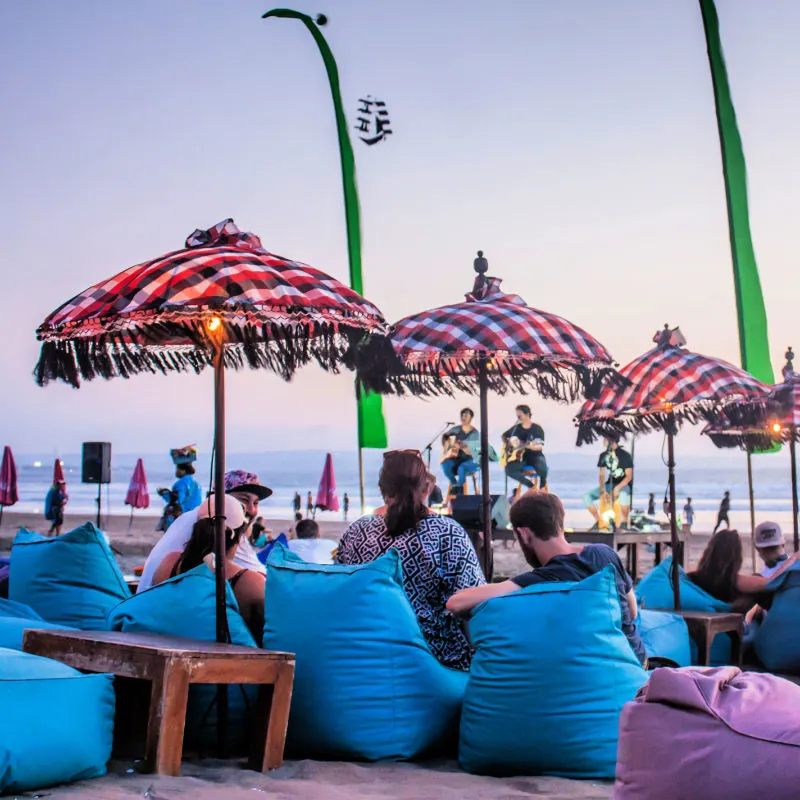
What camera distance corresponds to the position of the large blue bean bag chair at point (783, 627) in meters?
5.83

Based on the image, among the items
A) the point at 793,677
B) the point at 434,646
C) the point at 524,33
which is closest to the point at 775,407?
the point at 793,677

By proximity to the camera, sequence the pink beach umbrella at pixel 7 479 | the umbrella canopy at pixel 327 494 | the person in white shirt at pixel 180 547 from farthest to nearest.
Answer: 1. the pink beach umbrella at pixel 7 479
2. the umbrella canopy at pixel 327 494
3. the person in white shirt at pixel 180 547

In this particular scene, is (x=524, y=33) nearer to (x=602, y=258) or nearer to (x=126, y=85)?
(x=602, y=258)

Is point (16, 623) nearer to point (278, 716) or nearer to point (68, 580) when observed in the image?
point (68, 580)

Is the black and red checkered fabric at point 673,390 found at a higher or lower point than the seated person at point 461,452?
higher

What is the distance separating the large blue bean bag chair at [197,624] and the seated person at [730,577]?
127 inches

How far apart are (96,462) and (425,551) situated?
13.4m

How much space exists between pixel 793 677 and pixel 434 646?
8.60ft

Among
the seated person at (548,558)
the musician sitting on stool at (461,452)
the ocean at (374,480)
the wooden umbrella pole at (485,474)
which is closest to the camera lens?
the seated person at (548,558)

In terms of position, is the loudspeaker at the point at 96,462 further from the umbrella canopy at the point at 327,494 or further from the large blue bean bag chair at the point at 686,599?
the large blue bean bag chair at the point at 686,599

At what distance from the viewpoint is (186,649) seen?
3.42m

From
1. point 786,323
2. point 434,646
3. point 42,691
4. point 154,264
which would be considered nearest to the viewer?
point 42,691

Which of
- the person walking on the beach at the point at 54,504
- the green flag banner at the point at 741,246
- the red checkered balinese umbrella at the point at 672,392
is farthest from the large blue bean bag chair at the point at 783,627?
the person walking on the beach at the point at 54,504

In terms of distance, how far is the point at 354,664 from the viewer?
3.84 m
